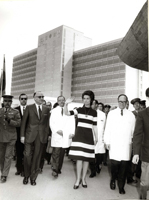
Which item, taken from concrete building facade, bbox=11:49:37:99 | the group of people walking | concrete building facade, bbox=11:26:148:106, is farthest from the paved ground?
concrete building facade, bbox=11:49:37:99

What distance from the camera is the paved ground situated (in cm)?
412

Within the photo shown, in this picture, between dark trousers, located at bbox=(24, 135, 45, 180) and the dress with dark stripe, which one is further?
dark trousers, located at bbox=(24, 135, 45, 180)

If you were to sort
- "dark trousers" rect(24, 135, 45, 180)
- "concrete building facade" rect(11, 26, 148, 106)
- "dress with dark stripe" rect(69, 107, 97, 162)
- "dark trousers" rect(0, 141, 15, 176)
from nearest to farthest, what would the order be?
"dress with dark stripe" rect(69, 107, 97, 162) → "dark trousers" rect(24, 135, 45, 180) → "dark trousers" rect(0, 141, 15, 176) → "concrete building facade" rect(11, 26, 148, 106)

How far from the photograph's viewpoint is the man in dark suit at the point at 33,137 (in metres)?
4.99

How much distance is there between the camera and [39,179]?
17.7 feet

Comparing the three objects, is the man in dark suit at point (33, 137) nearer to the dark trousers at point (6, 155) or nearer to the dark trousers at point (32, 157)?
the dark trousers at point (32, 157)

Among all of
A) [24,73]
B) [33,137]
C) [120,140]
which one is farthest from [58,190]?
[24,73]

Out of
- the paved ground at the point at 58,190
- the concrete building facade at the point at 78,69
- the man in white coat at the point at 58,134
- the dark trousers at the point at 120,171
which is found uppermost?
the concrete building facade at the point at 78,69

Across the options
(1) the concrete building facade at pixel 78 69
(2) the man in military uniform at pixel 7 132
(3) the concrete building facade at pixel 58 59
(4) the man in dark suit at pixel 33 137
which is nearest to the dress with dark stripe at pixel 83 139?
(4) the man in dark suit at pixel 33 137

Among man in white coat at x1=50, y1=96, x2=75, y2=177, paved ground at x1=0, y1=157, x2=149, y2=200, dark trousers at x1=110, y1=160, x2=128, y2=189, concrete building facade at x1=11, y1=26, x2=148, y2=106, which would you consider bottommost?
paved ground at x1=0, y1=157, x2=149, y2=200

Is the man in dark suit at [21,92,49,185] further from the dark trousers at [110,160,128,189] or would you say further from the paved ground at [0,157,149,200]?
the dark trousers at [110,160,128,189]

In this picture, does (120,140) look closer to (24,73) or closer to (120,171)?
(120,171)

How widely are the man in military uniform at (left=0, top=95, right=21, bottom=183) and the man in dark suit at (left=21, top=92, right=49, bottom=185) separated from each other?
0.30 m

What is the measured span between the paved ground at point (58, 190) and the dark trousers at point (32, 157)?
29 cm
